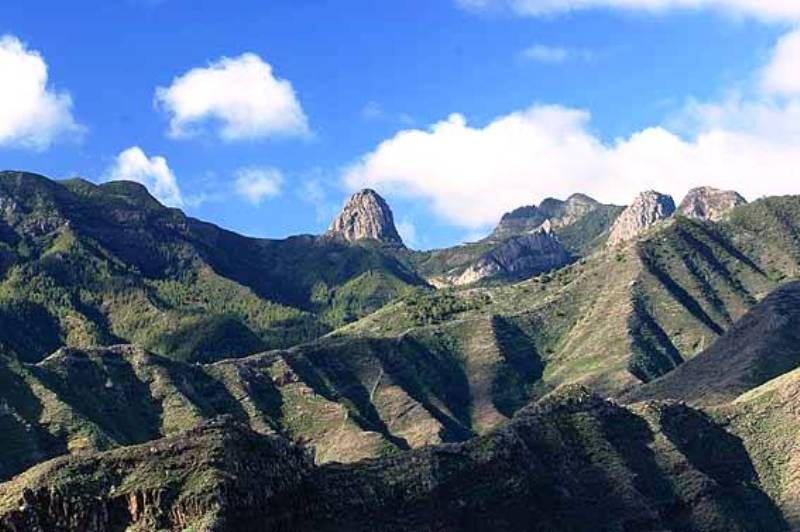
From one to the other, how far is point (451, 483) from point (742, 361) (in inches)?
3358

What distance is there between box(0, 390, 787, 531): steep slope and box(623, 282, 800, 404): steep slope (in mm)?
32144

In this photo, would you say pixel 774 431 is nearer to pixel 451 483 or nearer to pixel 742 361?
pixel 742 361

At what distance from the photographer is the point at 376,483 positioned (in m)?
88.9

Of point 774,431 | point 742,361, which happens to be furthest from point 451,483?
point 742,361

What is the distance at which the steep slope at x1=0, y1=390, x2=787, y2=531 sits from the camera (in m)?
72.4

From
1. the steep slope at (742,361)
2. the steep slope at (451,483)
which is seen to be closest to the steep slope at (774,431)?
the steep slope at (451,483)

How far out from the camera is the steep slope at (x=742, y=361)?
161875 mm

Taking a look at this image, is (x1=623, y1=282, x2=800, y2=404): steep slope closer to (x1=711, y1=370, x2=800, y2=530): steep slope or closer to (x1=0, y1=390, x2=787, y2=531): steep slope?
(x1=711, y1=370, x2=800, y2=530): steep slope

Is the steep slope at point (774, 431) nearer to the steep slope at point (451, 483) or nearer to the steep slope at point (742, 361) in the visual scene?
the steep slope at point (451, 483)

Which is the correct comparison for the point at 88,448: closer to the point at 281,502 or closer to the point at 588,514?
the point at 588,514

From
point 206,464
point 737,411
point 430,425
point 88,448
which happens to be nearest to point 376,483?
point 206,464

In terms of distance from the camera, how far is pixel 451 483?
311ft

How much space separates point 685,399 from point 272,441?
9093cm

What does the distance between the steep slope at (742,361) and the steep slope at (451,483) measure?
32.1 m
